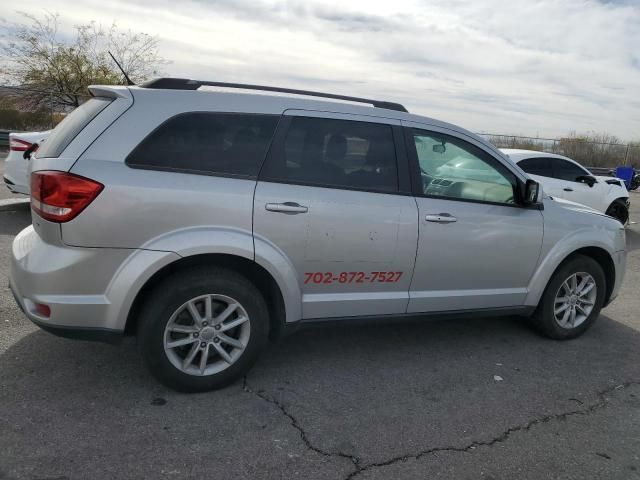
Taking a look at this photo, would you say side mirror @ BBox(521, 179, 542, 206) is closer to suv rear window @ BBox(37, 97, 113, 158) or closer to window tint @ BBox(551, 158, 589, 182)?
suv rear window @ BBox(37, 97, 113, 158)

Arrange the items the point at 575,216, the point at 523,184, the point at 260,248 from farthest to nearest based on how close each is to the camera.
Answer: the point at 575,216 < the point at 523,184 < the point at 260,248

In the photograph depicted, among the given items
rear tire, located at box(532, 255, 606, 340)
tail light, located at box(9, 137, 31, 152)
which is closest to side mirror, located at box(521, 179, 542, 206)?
rear tire, located at box(532, 255, 606, 340)

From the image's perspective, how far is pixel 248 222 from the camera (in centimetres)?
334

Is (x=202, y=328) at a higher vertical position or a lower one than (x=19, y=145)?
lower

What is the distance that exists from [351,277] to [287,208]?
695 millimetres

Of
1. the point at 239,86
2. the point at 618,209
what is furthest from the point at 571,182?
the point at 239,86

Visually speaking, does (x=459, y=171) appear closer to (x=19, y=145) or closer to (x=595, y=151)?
(x=19, y=145)

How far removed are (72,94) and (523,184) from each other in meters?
22.1

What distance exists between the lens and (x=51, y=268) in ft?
10.0

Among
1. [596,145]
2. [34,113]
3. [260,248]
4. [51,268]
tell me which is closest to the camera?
[51,268]

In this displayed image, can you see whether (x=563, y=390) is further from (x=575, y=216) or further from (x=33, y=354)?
(x=33, y=354)

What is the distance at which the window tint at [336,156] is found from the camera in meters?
3.54

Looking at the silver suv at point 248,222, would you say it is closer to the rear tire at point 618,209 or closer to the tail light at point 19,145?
the tail light at point 19,145

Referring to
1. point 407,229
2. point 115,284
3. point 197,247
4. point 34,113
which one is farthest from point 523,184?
point 34,113
